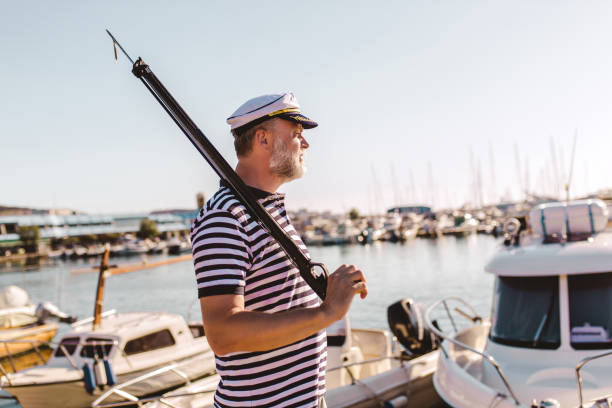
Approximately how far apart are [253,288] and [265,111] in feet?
2.33

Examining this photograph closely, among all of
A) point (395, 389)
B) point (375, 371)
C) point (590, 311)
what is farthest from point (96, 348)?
point (590, 311)

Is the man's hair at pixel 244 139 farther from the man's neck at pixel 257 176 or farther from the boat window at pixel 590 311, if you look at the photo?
the boat window at pixel 590 311

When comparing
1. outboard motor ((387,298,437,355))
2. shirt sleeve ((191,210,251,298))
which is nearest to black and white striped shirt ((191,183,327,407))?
shirt sleeve ((191,210,251,298))

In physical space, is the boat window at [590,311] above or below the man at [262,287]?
below

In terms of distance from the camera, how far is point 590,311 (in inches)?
228

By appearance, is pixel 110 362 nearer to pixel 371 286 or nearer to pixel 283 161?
pixel 283 161

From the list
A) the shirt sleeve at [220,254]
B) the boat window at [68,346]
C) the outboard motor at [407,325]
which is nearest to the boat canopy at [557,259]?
the outboard motor at [407,325]

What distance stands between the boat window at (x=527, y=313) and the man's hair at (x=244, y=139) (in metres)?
5.06

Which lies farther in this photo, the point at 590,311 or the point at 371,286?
the point at 371,286

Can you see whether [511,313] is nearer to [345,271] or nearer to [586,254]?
[586,254]

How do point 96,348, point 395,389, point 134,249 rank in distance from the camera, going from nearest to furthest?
point 395,389 → point 96,348 → point 134,249

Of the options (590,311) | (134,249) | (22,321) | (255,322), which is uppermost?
(255,322)

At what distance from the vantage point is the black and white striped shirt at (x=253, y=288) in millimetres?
1808

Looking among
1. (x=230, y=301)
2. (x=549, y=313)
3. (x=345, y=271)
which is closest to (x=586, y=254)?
(x=549, y=313)
